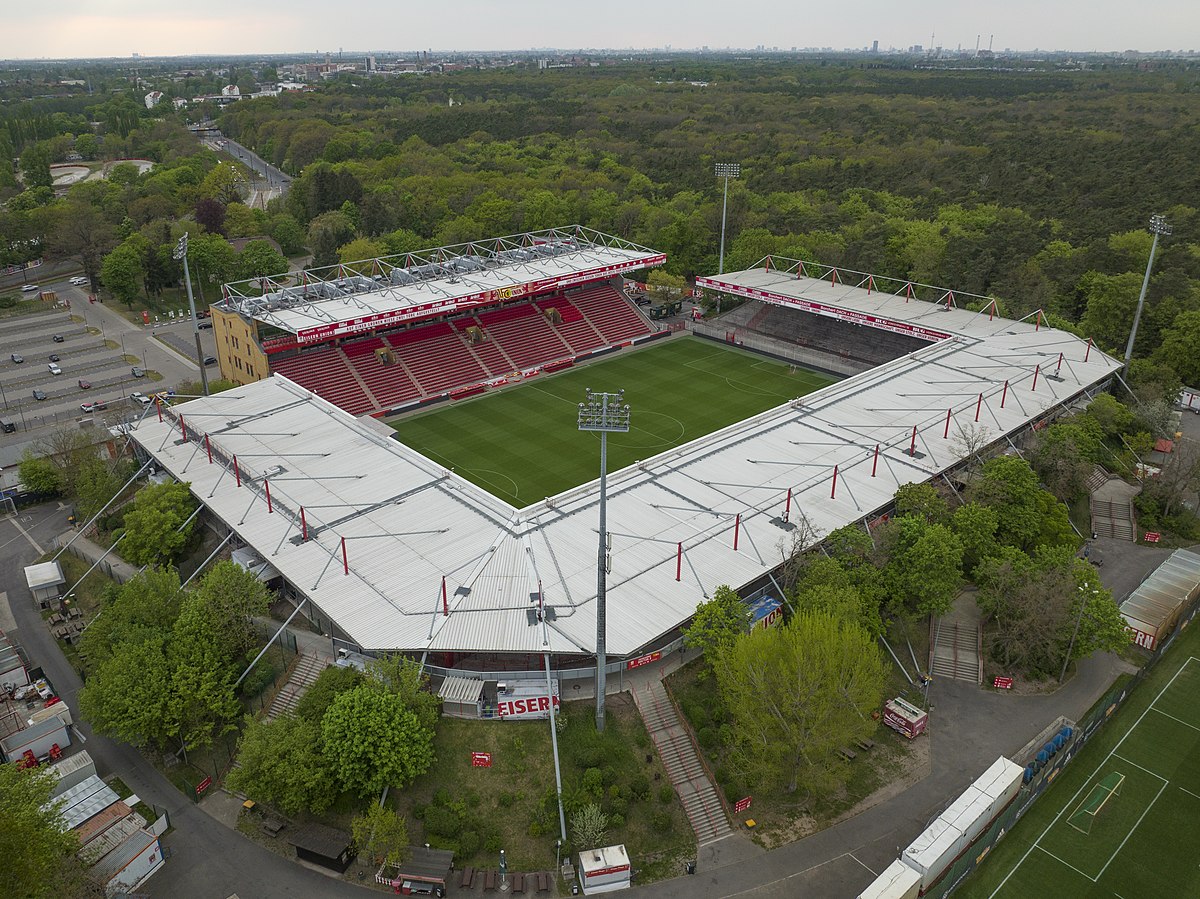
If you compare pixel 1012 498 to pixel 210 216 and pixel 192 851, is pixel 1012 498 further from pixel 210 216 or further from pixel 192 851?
pixel 210 216

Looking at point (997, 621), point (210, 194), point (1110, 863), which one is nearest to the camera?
point (1110, 863)

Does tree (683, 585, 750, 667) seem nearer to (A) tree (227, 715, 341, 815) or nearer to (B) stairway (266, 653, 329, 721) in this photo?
A: (A) tree (227, 715, 341, 815)

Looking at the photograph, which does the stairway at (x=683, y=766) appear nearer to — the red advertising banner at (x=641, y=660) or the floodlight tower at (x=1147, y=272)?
the red advertising banner at (x=641, y=660)

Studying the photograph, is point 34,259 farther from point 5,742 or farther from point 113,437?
point 5,742

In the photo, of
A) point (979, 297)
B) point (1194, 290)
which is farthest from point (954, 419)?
point (1194, 290)

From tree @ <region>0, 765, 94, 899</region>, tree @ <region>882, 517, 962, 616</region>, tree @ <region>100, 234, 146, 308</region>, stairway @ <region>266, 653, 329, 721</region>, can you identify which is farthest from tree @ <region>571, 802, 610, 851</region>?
tree @ <region>100, 234, 146, 308</region>

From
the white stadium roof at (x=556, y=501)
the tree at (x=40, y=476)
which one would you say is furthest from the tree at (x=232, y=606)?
the tree at (x=40, y=476)

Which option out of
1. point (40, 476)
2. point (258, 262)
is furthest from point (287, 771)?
point (258, 262)

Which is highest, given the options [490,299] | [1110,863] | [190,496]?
[490,299]
